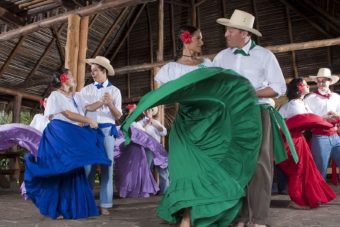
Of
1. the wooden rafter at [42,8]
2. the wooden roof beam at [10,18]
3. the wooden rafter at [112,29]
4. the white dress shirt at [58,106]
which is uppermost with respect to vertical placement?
the wooden rafter at [112,29]

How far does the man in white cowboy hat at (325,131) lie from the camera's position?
14.4 ft

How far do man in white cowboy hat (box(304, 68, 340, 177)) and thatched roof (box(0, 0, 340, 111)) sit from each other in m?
5.34

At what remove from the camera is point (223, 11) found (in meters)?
11.7

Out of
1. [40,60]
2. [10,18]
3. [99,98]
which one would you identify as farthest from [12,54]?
[99,98]

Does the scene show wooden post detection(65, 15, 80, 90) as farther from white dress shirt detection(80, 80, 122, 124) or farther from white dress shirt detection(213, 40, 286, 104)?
white dress shirt detection(213, 40, 286, 104)

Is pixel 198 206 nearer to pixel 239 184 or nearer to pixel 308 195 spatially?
pixel 239 184

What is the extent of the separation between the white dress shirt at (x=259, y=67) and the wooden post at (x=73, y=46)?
3.58 m

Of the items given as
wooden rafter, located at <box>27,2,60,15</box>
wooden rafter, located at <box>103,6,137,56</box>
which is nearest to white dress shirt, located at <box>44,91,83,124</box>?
wooden rafter, located at <box>27,2,60,15</box>

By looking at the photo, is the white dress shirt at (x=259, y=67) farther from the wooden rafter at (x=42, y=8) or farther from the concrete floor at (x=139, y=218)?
the wooden rafter at (x=42, y=8)

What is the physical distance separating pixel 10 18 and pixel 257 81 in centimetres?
629

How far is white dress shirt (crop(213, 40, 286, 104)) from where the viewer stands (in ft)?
8.93

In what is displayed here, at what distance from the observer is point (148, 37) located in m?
12.7

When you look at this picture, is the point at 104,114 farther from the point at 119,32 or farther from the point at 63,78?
the point at 119,32

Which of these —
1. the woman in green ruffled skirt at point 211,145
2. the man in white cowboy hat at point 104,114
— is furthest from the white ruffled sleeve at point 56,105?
the woman in green ruffled skirt at point 211,145
